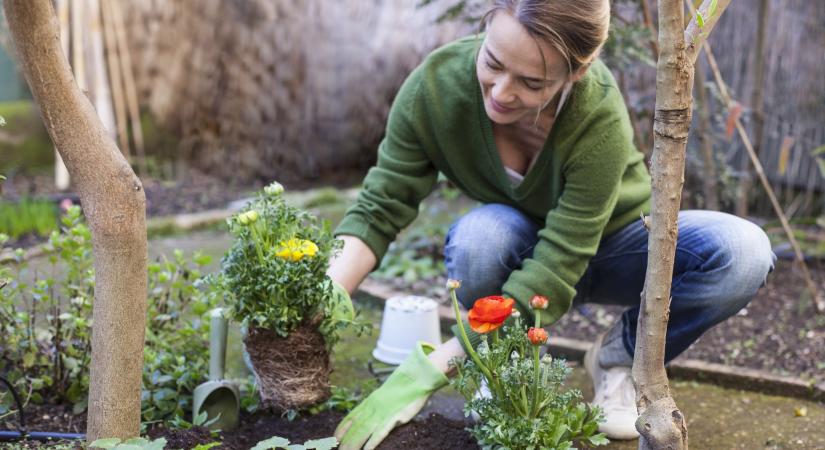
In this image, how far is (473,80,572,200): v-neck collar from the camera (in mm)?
2029

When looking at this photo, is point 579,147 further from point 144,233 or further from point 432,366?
point 144,233

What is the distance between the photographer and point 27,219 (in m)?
3.89

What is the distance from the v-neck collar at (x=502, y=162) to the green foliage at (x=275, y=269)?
1.52 feet

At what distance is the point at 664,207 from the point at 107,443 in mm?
1004

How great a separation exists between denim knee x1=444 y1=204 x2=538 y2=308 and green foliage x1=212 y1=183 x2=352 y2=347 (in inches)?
14.5

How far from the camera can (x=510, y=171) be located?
7.07 feet

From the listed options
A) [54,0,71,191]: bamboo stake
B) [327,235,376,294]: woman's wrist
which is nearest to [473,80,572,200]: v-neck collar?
[327,235,376,294]: woman's wrist

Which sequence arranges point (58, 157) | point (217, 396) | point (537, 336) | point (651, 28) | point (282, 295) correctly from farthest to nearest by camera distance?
point (58, 157) → point (651, 28) → point (217, 396) → point (282, 295) → point (537, 336)

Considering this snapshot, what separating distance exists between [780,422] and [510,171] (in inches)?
36.1

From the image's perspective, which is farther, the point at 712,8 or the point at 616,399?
the point at 616,399

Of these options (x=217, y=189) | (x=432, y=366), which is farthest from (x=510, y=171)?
(x=217, y=189)

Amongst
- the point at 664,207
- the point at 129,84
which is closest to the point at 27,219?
the point at 129,84

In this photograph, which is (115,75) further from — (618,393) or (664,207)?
(664,207)

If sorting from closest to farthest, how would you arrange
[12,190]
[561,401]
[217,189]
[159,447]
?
[159,447] < [561,401] < [12,190] < [217,189]
